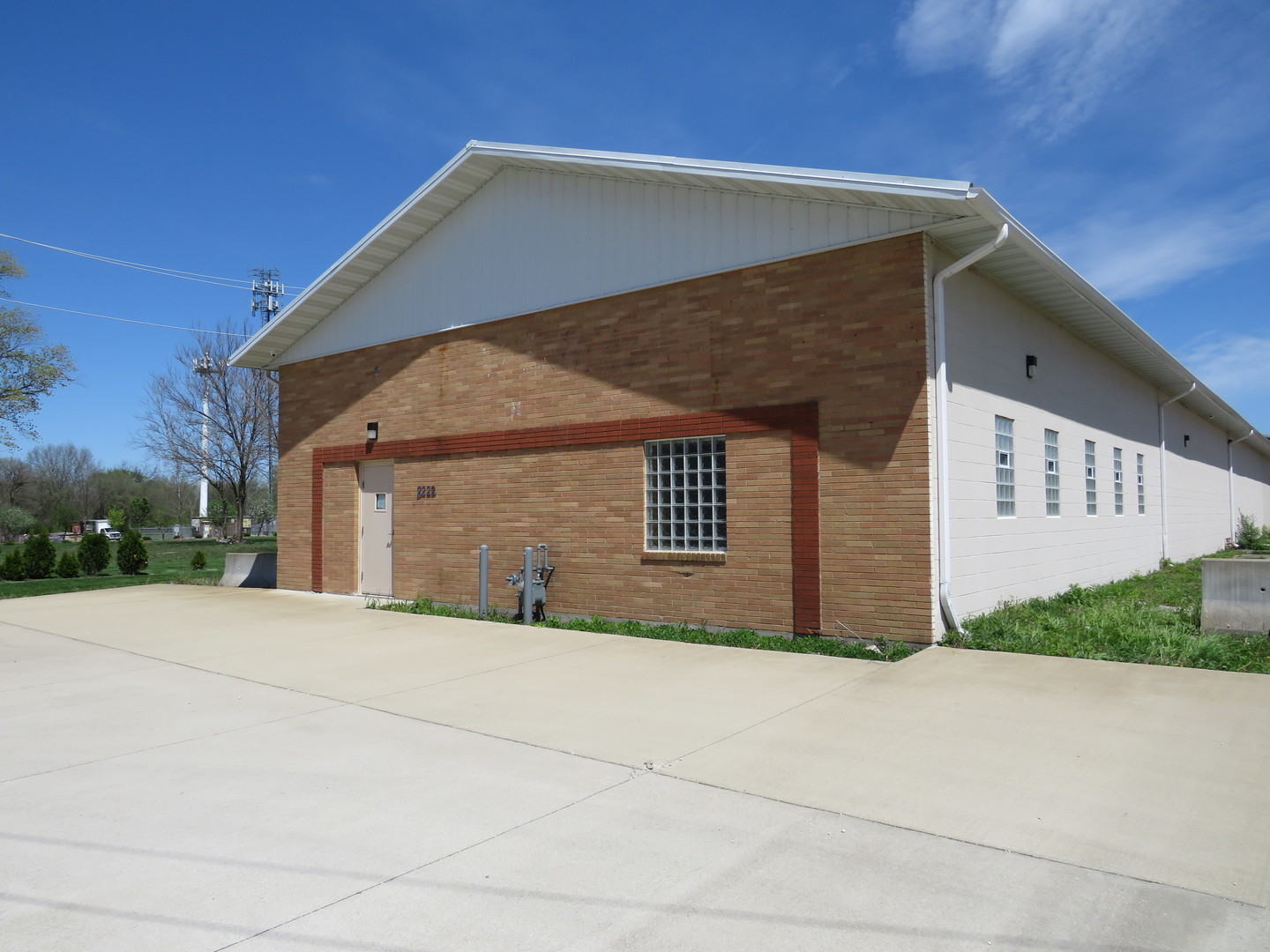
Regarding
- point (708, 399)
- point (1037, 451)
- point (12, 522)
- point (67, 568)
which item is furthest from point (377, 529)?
point (12, 522)

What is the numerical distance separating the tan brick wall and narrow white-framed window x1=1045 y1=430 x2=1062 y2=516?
459 cm

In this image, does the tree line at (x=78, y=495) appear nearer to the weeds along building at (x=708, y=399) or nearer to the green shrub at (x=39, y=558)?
the green shrub at (x=39, y=558)

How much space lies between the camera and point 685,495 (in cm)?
1109

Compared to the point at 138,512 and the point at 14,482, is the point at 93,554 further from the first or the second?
the point at 14,482

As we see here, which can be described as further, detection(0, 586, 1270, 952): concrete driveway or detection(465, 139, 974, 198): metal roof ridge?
detection(465, 139, 974, 198): metal roof ridge

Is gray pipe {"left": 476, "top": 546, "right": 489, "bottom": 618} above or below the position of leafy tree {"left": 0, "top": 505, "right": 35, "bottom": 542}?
below

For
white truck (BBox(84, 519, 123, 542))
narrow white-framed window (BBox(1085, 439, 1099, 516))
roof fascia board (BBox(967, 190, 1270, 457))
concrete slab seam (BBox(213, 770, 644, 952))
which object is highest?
roof fascia board (BBox(967, 190, 1270, 457))

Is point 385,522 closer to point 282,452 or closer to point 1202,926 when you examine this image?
point 282,452

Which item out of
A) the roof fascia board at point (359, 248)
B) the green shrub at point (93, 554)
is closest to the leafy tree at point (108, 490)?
the green shrub at point (93, 554)

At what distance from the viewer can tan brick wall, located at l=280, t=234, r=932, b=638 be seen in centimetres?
932

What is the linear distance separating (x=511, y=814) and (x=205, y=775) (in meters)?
2.18

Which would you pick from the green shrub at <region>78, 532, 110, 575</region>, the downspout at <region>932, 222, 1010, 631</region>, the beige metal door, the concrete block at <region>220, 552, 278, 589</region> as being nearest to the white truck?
the green shrub at <region>78, 532, 110, 575</region>

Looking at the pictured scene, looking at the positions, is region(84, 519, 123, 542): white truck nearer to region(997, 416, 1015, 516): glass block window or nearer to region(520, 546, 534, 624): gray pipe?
region(520, 546, 534, 624): gray pipe

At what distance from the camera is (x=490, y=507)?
1339 centimetres
